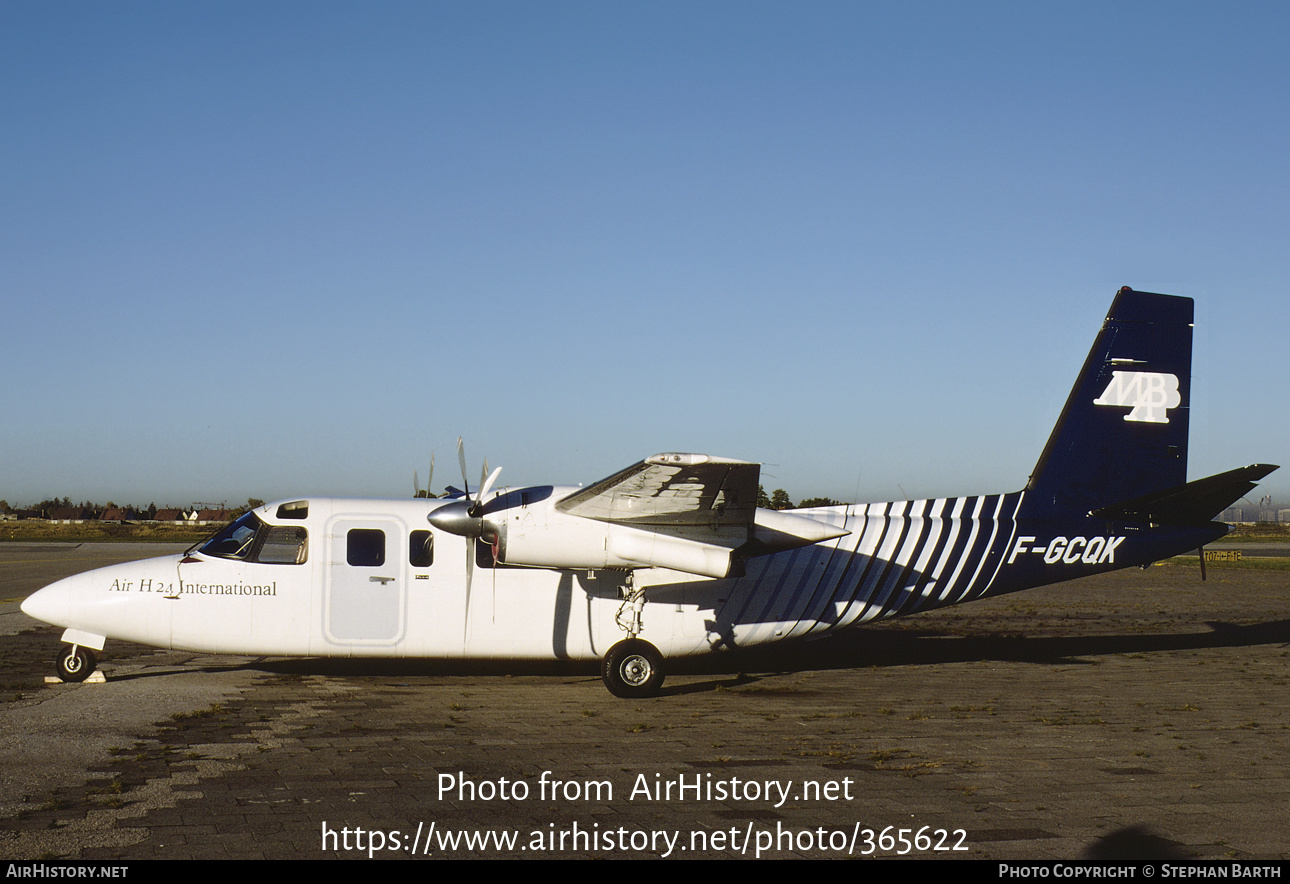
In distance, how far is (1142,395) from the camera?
14.2m

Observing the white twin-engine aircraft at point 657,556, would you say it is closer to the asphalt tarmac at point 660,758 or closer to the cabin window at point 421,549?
the cabin window at point 421,549

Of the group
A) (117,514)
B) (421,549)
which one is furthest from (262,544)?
(117,514)

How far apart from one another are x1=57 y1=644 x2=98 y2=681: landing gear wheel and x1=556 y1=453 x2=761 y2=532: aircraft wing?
21.3ft

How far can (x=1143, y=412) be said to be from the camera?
14180mm

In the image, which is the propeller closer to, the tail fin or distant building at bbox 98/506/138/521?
the tail fin

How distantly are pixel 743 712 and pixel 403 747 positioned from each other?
13.3ft

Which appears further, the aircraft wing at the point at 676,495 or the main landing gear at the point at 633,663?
the main landing gear at the point at 633,663

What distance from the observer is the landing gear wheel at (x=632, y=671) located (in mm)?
12570

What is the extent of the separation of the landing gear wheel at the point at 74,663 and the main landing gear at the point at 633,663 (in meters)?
6.59

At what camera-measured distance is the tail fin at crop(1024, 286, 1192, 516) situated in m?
14.1

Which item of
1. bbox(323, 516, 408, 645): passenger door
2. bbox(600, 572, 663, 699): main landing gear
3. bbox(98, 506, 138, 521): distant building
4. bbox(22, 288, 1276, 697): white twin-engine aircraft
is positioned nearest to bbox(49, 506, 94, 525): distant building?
bbox(98, 506, 138, 521): distant building

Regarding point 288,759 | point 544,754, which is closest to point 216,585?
point 288,759

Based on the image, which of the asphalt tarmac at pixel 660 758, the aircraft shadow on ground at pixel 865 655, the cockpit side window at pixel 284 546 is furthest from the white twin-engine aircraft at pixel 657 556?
the aircraft shadow on ground at pixel 865 655
